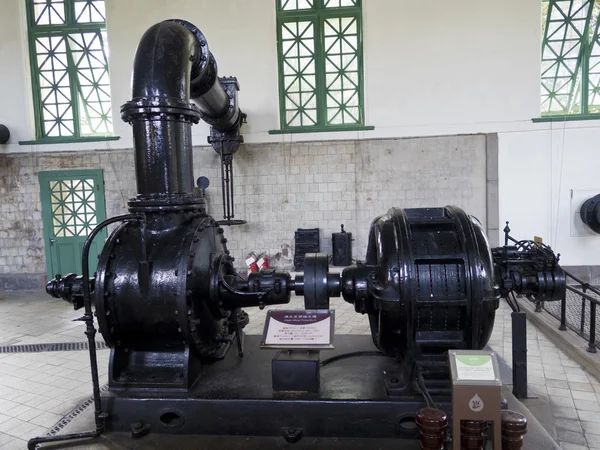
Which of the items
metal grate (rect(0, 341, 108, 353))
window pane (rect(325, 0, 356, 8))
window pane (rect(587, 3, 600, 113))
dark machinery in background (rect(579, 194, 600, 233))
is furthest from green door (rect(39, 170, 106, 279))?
window pane (rect(587, 3, 600, 113))

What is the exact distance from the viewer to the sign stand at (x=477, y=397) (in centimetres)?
144

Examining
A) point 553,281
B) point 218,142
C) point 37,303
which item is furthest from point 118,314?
point 37,303

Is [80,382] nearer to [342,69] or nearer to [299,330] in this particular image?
[299,330]

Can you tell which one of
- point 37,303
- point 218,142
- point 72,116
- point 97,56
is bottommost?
point 37,303

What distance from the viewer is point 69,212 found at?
6797mm

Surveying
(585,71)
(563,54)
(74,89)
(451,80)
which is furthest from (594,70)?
(74,89)

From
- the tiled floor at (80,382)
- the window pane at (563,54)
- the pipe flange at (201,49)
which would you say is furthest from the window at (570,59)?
the pipe flange at (201,49)

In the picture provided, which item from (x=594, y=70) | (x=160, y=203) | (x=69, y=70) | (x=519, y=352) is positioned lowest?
(x=519, y=352)

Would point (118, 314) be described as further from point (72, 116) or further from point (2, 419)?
point (72, 116)

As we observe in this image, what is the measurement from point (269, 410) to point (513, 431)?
1.02m

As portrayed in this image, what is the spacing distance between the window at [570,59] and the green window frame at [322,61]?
8.75 ft

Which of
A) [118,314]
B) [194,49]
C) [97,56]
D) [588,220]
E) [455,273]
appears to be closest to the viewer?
[455,273]

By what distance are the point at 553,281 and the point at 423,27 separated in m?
5.11

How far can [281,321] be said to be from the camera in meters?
2.19
